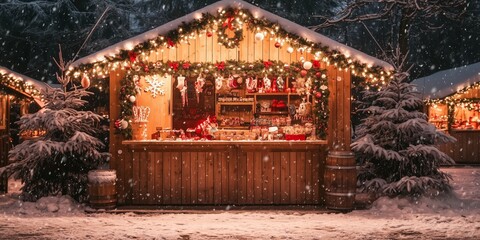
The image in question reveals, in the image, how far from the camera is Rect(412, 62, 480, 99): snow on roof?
74.9ft

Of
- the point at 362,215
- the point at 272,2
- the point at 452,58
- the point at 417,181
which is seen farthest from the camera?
the point at 452,58

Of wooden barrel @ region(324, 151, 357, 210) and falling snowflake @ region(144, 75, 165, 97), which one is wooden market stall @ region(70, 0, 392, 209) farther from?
falling snowflake @ region(144, 75, 165, 97)

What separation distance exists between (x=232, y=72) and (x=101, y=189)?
3.44 metres

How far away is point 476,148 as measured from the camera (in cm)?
2289

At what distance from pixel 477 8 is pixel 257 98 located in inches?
842

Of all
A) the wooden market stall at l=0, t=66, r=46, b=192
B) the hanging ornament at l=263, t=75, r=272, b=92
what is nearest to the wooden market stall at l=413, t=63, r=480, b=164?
the hanging ornament at l=263, t=75, r=272, b=92

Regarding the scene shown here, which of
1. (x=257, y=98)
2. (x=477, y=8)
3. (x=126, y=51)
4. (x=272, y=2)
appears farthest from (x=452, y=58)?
(x=126, y=51)

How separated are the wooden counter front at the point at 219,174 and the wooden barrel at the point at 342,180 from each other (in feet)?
1.99

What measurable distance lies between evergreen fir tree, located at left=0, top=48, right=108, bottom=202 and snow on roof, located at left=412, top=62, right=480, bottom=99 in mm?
13287

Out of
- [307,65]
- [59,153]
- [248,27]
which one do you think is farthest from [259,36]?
[59,153]

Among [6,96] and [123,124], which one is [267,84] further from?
[6,96]

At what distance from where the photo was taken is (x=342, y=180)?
38.9ft

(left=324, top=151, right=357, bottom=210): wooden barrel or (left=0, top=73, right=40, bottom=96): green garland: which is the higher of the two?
(left=0, top=73, right=40, bottom=96): green garland

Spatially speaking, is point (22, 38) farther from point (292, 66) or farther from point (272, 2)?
point (292, 66)
